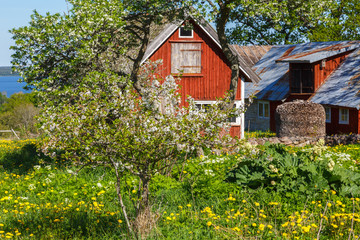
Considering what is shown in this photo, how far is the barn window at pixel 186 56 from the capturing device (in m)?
20.3

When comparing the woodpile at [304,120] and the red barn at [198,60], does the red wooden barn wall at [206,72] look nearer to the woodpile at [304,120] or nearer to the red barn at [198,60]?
the red barn at [198,60]

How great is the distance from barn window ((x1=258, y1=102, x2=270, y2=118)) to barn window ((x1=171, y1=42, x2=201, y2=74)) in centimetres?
881

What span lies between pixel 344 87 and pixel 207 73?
751 centimetres

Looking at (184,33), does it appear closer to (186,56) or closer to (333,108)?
(186,56)

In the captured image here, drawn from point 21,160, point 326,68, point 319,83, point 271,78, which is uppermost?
point 326,68

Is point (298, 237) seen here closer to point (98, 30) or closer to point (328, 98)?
point (98, 30)

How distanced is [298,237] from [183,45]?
1562 cm

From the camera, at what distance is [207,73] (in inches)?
816

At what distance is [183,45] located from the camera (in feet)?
66.7

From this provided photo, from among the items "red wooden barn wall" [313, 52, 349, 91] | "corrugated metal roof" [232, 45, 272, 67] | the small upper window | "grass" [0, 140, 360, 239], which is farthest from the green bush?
"corrugated metal roof" [232, 45, 272, 67]

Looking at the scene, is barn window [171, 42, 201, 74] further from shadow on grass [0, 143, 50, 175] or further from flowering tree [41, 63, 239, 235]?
flowering tree [41, 63, 239, 235]

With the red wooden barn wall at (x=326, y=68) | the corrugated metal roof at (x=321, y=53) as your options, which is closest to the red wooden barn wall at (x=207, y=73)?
the corrugated metal roof at (x=321, y=53)

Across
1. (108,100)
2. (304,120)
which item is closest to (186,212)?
(108,100)

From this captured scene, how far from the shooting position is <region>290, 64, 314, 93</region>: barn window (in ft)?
80.6
